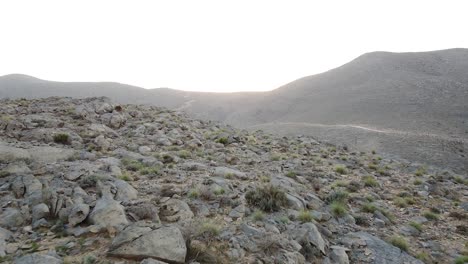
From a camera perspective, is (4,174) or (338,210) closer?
(4,174)

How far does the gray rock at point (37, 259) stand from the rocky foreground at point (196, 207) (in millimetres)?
16

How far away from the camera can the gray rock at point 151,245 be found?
14.1 feet

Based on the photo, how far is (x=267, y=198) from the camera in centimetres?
737

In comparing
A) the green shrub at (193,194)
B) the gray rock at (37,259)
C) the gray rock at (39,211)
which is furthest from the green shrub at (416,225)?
the gray rock at (39,211)

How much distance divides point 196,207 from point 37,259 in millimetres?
3305

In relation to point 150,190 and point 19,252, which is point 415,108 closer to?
point 150,190

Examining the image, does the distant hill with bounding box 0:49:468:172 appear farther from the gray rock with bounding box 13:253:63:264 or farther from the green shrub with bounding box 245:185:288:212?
the gray rock with bounding box 13:253:63:264

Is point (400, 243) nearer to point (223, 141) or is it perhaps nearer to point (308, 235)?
point (308, 235)

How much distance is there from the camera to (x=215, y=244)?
4977 millimetres

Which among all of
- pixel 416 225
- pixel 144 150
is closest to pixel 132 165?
pixel 144 150

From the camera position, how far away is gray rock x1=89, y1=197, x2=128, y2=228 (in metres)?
5.23

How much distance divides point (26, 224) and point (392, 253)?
290 inches

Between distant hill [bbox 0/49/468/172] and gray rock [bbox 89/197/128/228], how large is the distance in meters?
22.6

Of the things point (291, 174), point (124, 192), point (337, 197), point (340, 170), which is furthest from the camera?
point (340, 170)
